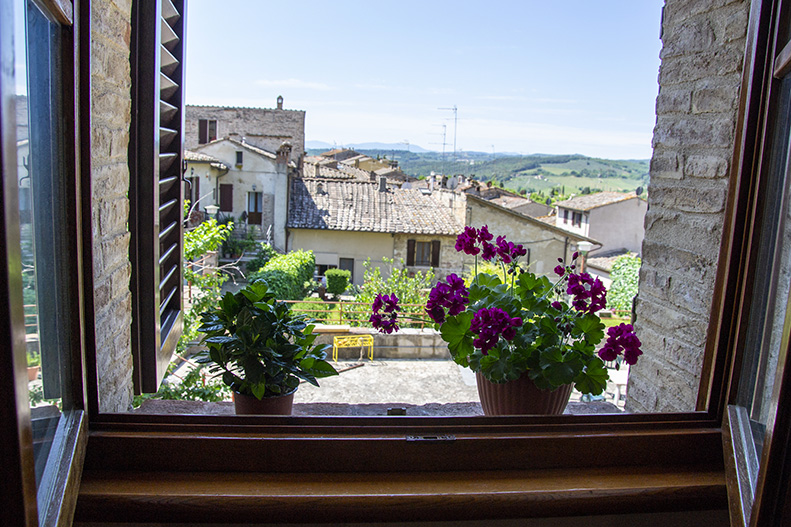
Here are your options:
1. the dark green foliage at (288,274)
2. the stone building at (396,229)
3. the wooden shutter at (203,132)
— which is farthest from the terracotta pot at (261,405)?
the wooden shutter at (203,132)

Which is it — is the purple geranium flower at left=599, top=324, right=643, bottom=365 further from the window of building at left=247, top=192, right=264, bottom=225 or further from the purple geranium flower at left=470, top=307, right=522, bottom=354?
the window of building at left=247, top=192, right=264, bottom=225

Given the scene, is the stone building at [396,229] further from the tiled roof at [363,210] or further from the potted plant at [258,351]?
the potted plant at [258,351]

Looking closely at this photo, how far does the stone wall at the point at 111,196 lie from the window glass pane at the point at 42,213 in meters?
0.17

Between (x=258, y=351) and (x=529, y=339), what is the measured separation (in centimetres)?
56

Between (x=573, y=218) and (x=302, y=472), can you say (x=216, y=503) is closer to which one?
(x=302, y=472)

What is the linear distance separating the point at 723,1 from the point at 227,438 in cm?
139

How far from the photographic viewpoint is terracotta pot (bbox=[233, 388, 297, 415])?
3.96ft

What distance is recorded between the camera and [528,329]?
1263mm

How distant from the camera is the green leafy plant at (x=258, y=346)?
3.95ft

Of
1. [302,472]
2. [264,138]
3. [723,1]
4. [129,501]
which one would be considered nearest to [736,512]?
[302,472]

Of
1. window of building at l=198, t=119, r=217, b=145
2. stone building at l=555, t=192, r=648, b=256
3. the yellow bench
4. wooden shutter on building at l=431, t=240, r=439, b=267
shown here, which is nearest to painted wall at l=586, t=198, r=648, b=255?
stone building at l=555, t=192, r=648, b=256

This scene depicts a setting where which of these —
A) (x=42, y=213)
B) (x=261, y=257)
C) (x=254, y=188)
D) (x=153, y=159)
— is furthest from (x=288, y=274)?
(x=42, y=213)

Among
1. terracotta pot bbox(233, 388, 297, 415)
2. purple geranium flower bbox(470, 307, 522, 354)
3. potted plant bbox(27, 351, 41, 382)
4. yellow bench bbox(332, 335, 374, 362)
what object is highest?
potted plant bbox(27, 351, 41, 382)

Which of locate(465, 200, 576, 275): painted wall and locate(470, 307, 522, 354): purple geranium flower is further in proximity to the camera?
locate(465, 200, 576, 275): painted wall
